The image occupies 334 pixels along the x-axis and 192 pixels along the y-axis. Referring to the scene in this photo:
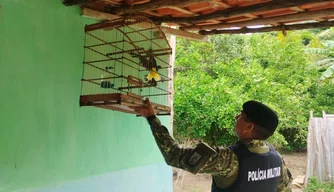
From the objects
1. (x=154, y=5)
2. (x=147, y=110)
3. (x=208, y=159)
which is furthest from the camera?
(x=154, y=5)

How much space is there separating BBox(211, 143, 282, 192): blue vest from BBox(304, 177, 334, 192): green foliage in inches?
197

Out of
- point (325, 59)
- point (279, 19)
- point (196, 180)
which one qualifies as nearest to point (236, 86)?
point (196, 180)

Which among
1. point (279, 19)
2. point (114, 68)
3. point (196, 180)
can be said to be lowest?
point (196, 180)

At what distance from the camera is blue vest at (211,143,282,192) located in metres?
1.59

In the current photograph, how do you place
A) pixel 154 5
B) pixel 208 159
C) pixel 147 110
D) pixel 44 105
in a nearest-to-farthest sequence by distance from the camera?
1. pixel 208 159
2. pixel 147 110
3. pixel 44 105
4. pixel 154 5

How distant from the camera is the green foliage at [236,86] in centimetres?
613

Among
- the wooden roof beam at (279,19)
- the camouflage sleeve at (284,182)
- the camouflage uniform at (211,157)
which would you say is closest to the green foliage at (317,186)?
the wooden roof beam at (279,19)

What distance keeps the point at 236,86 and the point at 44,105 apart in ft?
15.4

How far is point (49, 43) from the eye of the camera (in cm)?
240

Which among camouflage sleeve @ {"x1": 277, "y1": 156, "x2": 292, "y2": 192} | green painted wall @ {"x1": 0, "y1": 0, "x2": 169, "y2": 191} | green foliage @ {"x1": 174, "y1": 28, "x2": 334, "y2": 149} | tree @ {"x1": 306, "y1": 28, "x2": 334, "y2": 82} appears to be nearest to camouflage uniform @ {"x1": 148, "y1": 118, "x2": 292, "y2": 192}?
camouflage sleeve @ {"x1": 277, "y1": 156, "x2": 292, "y2": 192}

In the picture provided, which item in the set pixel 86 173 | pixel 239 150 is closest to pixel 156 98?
pixel 86 173

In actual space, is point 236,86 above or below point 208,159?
above

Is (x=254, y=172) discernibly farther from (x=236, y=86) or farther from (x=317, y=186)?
(x=317, y=186)

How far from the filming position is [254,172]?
1622 mm
